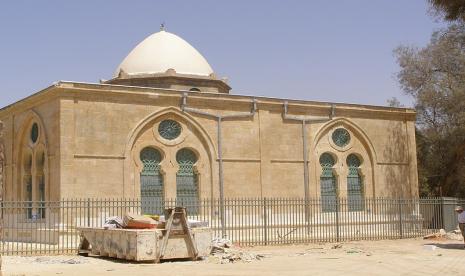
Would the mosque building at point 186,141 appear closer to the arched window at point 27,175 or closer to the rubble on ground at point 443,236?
the arched window at point 27,175

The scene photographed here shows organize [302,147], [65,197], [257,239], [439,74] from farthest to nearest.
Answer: [439,74] < [302,147] < [257,239] < [65,197]

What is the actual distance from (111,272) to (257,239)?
8.06 meters

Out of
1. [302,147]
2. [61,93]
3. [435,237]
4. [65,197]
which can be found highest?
[61,93]

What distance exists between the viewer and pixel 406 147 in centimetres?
2489

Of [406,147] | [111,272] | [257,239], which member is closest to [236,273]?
[111,272]

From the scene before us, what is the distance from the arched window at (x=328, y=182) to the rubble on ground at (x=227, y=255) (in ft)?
26.5

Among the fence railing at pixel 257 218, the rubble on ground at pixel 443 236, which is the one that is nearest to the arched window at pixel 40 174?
the fence railing at pixel 257 218

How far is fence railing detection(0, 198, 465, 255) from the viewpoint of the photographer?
17.5m

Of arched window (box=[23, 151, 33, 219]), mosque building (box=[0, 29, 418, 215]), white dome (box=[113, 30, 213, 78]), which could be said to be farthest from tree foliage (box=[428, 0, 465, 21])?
arched window (box=[23, 151, 33, 219])

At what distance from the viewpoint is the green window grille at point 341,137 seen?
23297 mm

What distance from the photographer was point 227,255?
44.4 ft

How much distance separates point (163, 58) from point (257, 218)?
7353 mm

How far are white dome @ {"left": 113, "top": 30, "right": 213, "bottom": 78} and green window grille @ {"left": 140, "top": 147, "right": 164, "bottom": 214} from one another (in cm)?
478

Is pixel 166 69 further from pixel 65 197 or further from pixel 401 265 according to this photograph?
pixel 401 265
